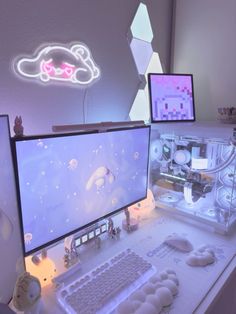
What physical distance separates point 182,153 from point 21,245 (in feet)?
2.70

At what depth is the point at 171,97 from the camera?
1312mm

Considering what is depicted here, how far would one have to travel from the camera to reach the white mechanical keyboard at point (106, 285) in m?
0.68

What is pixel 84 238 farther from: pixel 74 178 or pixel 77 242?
pixel 74 178

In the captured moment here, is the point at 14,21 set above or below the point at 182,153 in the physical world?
above

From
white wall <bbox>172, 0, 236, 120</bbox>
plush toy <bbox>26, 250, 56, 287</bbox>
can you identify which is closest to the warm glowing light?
plush toy <bbox>26, 250, 56, 287</bbox>

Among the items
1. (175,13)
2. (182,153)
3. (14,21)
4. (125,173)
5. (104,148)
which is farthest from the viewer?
(175,13)

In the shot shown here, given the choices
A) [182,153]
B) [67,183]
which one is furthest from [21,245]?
[182,153]

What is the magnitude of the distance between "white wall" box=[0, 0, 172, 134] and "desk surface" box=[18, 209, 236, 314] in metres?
0.55

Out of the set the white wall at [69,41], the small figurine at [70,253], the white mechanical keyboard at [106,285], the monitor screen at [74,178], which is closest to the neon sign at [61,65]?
the white wall at [69,41]

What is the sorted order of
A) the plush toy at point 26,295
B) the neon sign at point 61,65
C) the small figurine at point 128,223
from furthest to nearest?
the small figurine at point 128,223 → the neon sign at point 61,65 → the plush toy at point 26,295

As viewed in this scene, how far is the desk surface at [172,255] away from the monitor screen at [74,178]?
0.14 meters

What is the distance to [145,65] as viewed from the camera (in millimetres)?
1354

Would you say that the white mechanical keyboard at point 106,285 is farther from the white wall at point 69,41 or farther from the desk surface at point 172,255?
the white wall at point 69,41

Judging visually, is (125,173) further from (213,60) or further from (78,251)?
(213,60)
